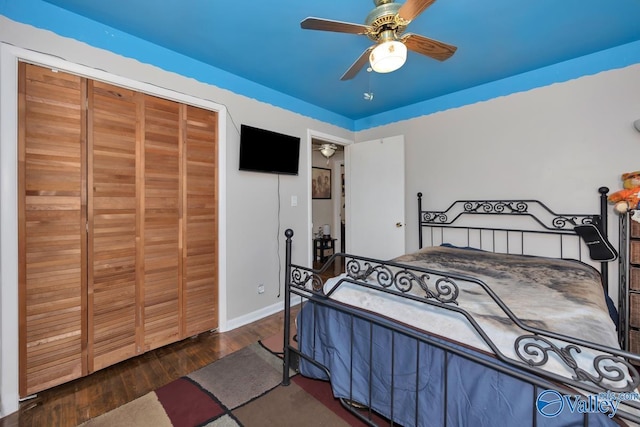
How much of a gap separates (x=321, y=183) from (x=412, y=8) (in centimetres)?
435

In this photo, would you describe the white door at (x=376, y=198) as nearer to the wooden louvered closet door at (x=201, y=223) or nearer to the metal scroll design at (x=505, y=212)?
the metal scroll design at (x=505, y=212)

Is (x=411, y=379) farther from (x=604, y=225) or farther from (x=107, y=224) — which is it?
(x=604, y=225)

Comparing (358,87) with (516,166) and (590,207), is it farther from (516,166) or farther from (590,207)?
(590,207)

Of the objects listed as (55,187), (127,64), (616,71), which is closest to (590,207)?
(616,71)

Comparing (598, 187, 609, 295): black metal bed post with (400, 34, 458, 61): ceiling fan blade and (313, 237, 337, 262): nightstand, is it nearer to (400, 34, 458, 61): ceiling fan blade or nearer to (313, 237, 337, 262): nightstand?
(400, 34, 458, 61): ceiling fan blade

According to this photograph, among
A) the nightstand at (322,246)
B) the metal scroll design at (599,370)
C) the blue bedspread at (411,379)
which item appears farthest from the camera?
the nightstand at (322,246)

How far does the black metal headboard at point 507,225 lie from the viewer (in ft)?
7.49

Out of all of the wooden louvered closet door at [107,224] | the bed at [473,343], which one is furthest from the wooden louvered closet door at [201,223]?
the bed at [473,343]

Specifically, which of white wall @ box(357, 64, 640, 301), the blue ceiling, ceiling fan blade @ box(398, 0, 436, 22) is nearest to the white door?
white wall @ box(357, 64, 640, 301)

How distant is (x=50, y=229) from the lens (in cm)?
168

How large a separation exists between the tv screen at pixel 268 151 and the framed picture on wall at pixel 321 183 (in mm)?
2390

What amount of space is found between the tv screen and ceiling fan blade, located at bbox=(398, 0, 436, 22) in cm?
169

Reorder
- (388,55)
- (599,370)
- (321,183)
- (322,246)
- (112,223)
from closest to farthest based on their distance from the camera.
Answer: (599,370) < (388,55) < (112,223) < (322,246) < (321,183)

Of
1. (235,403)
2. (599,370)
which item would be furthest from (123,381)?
(599,370)
